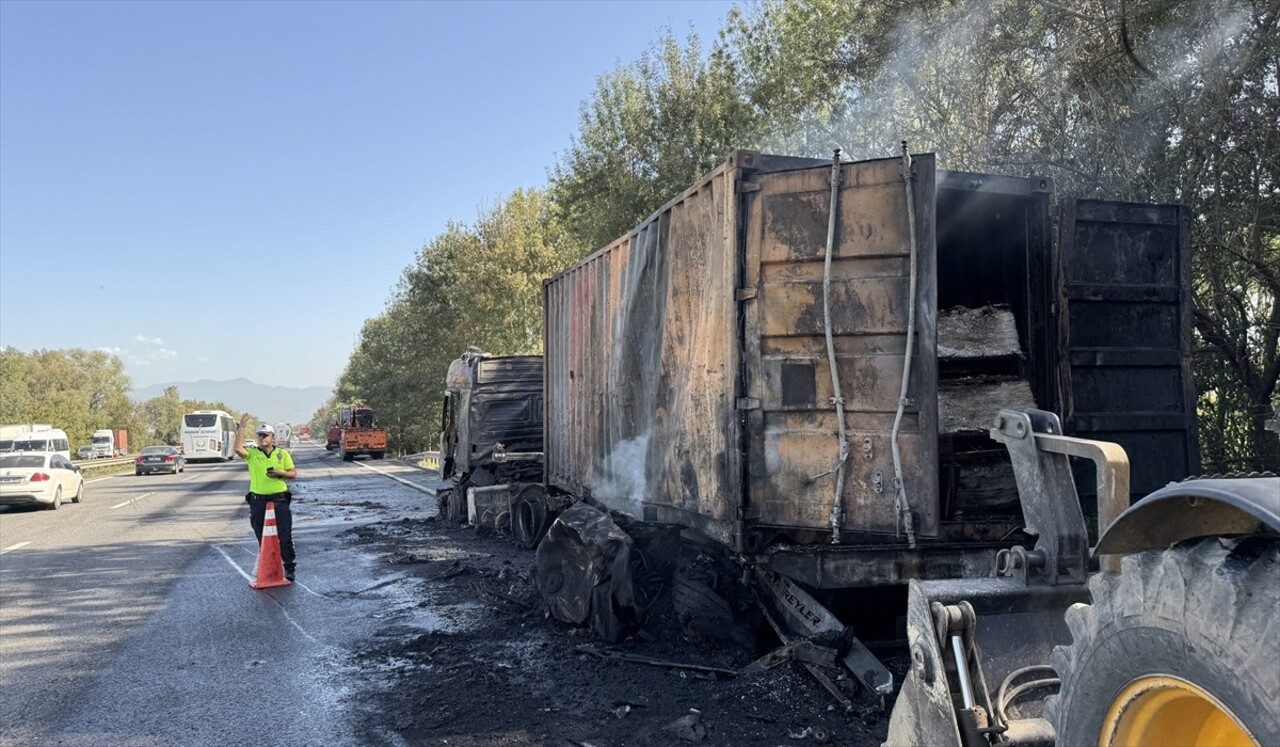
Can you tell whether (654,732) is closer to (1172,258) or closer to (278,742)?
(278,742)

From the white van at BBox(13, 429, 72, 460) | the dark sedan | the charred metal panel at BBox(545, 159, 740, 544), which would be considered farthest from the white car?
the dark sedan

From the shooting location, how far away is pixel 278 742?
4.67 metres

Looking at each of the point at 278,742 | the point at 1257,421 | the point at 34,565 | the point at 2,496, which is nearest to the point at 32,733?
the point at 278,742

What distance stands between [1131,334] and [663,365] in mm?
3231

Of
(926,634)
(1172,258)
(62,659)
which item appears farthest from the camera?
(62,659)

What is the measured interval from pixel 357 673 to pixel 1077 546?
490 cm

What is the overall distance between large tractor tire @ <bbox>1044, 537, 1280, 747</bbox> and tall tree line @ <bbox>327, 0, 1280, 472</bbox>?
7.84 meters

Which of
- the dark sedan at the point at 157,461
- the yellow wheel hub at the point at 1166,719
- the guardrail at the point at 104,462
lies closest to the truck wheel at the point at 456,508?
the yellow wheel hub at the point at 1166,719

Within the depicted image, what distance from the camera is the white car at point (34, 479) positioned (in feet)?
62.6

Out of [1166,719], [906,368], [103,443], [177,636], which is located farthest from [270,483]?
[103,443]

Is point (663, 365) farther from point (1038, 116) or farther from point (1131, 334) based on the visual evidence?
point (1038, 116)

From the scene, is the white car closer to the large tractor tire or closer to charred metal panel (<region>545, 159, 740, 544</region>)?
charred metal panel (<region>545, 159, 740, 544</region>)

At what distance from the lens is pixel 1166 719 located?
1834mm

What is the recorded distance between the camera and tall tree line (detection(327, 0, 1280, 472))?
826 cm
